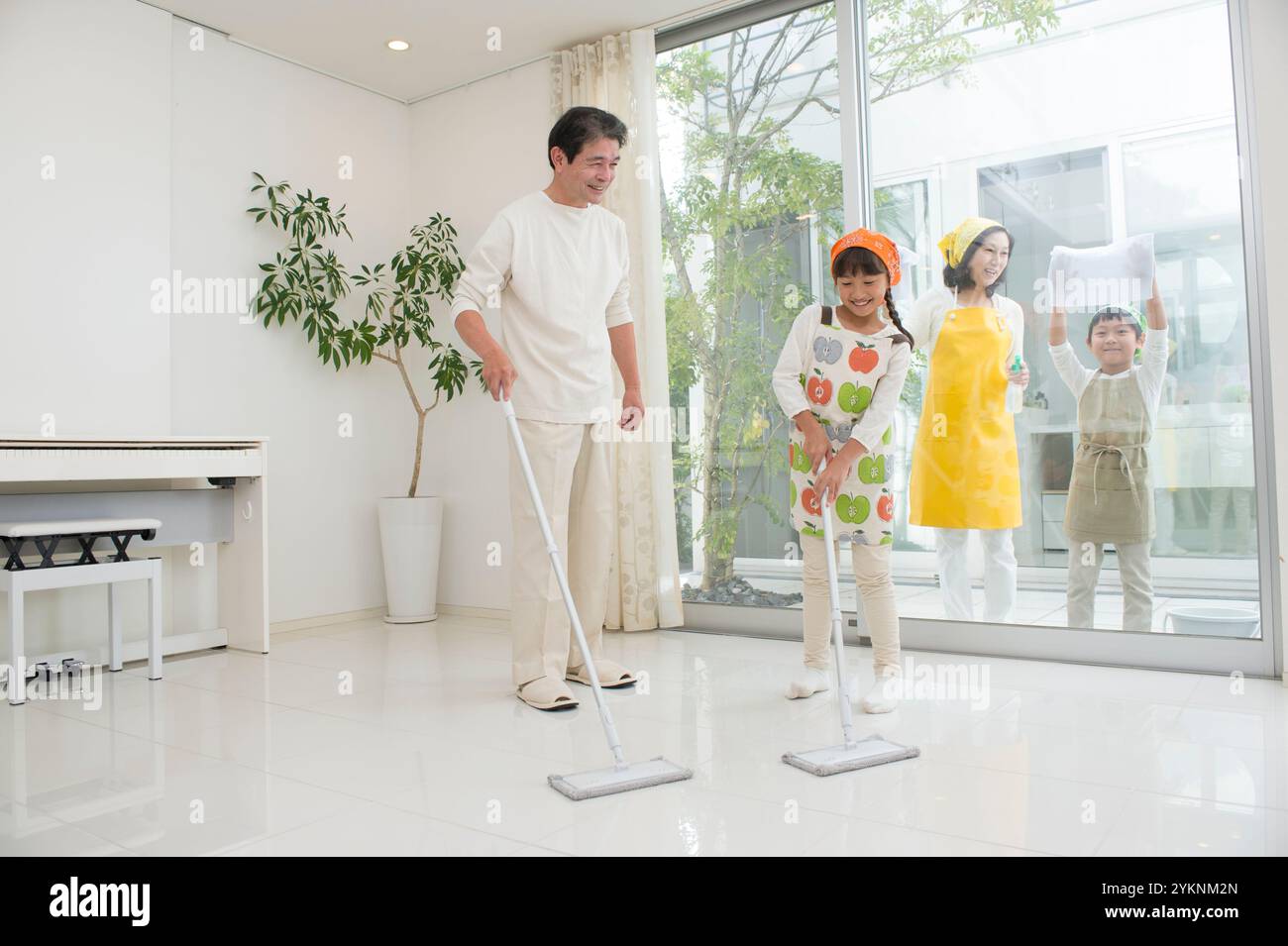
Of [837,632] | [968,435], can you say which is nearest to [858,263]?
[837,632]

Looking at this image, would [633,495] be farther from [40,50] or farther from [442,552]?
[40,50]

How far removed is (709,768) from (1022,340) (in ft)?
6.33

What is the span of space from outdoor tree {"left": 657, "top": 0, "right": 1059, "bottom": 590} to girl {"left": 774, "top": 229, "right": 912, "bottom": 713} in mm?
1134

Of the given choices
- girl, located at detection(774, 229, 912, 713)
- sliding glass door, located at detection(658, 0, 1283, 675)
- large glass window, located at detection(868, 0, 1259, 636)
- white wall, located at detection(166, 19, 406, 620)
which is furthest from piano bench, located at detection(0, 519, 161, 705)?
large glass window, located at detection(868, 0, 1259, 636)

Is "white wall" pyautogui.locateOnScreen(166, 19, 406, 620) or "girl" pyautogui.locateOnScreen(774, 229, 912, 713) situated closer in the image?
"girl" pyautogui.locateOnScreen(774, 229, 912, 713)

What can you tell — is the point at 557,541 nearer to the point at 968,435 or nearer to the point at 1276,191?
the point at 968,435

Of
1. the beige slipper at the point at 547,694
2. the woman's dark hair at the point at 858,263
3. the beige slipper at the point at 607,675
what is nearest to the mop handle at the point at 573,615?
the beige slipper at the point at 547,694

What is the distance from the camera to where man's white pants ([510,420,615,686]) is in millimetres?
2688

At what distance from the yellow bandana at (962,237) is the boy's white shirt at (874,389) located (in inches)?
Answer: 34.5

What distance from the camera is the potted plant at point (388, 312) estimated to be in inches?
158

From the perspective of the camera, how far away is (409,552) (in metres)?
4.21

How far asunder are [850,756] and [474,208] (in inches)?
127

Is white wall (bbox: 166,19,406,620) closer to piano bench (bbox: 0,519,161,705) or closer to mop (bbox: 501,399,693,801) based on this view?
piano bench (bbox: 0,519,161,705)
